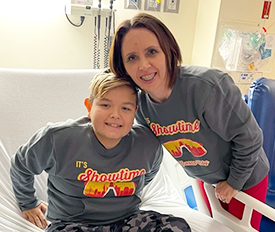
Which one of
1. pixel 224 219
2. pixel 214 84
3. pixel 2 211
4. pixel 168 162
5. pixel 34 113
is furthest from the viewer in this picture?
pixel 168 162

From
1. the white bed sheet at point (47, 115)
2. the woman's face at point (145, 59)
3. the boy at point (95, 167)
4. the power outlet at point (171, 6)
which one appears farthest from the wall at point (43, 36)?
the woman's face at point (145, 59)

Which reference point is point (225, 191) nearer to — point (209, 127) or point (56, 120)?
point (209, 127)

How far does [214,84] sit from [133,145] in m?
0.42

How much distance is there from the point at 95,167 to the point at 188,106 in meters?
0.43

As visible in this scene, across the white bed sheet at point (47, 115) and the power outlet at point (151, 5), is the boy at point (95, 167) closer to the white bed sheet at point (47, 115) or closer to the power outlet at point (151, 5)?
the white bed sheet at point (47, 115)

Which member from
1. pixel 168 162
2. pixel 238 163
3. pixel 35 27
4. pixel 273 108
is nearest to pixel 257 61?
pixel 273 108

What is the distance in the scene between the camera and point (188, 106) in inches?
43.7

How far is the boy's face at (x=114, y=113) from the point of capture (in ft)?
3.63

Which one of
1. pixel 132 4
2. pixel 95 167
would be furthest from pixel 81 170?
pixel 132 4

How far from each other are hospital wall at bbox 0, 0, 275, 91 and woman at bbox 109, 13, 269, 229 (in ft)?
3.56

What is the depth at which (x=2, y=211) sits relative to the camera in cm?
118

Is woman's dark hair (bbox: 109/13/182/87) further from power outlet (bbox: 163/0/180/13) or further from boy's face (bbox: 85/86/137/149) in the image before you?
power outlet (bbox: 163/0/180/13)

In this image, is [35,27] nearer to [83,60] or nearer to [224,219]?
[83,60]

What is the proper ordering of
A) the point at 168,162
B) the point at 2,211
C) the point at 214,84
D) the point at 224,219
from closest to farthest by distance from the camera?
the point at 214,84 < the point at 2,211 < the point at 224,219 < the point at 168,162
